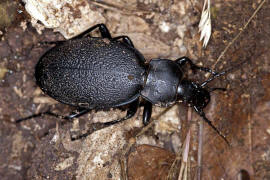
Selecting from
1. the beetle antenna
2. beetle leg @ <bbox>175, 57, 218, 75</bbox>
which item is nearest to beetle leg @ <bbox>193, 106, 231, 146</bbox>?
the beetle antenna

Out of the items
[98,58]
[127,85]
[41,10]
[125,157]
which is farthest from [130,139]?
[41,10]

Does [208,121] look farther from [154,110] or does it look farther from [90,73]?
[90,73]

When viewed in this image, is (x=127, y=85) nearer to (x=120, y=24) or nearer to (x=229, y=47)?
(x=120, y=24)

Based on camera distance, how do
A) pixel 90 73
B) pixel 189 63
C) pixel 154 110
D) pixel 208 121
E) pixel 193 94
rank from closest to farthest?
pixel 90 73 < pixel 208 121 < pixel 193 94 < pixel 189 63 < pixel 154 110

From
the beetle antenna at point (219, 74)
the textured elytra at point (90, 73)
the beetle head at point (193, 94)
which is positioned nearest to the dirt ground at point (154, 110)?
the beetle antenna at point (219, 74)

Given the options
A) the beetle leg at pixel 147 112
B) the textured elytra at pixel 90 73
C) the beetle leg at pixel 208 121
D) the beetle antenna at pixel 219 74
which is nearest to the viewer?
the textured elytra at pixel 90 73

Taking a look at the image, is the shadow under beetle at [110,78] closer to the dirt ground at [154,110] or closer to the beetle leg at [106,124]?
the beetle leg at [106,124]

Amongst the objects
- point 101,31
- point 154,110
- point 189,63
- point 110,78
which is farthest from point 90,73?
point 189,63
